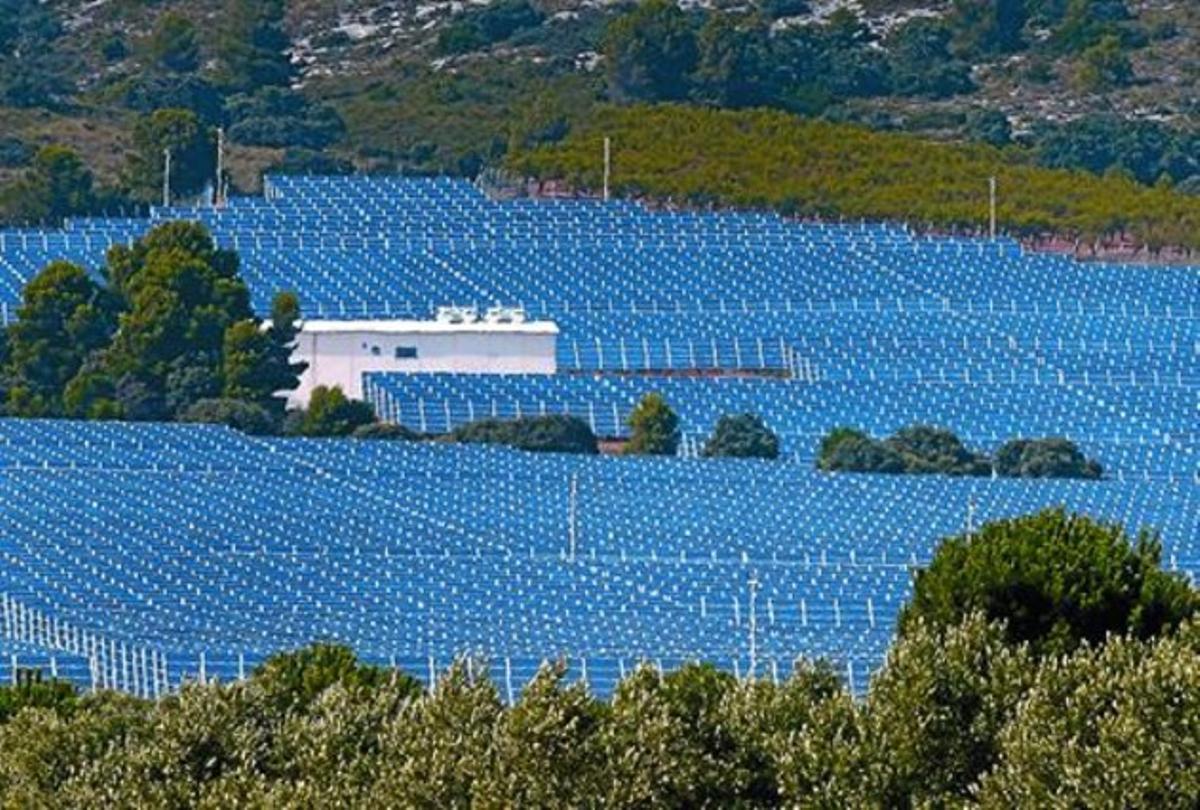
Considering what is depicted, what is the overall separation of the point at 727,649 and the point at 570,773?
3225 cm

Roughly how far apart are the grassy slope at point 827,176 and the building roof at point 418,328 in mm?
27669

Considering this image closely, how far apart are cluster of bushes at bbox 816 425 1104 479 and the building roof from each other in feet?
61.0

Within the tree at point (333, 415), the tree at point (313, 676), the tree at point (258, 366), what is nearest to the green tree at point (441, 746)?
the tree at point (313, 676)

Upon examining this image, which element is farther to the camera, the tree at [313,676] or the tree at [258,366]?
the tree at [258,366]

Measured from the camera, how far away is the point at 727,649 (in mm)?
99188

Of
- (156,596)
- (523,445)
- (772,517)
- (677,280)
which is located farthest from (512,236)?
(156,596)

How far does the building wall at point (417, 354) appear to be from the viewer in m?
154

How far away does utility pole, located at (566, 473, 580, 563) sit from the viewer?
11454 centimetres

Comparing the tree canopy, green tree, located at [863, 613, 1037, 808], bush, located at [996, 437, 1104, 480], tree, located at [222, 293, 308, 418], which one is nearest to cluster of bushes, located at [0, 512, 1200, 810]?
green tree, located at [863, 613, 1037, 808]

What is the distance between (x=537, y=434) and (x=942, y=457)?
850 centimetres

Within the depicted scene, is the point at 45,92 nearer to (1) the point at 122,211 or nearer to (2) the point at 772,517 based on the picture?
(1) the point at 122,211

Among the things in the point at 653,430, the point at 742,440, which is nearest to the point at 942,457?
the point at 742,440

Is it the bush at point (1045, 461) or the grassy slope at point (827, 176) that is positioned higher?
the grassy slope at point (827, 176)

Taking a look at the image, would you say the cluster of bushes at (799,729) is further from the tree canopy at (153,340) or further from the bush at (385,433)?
the tree canopy at (153,340)
